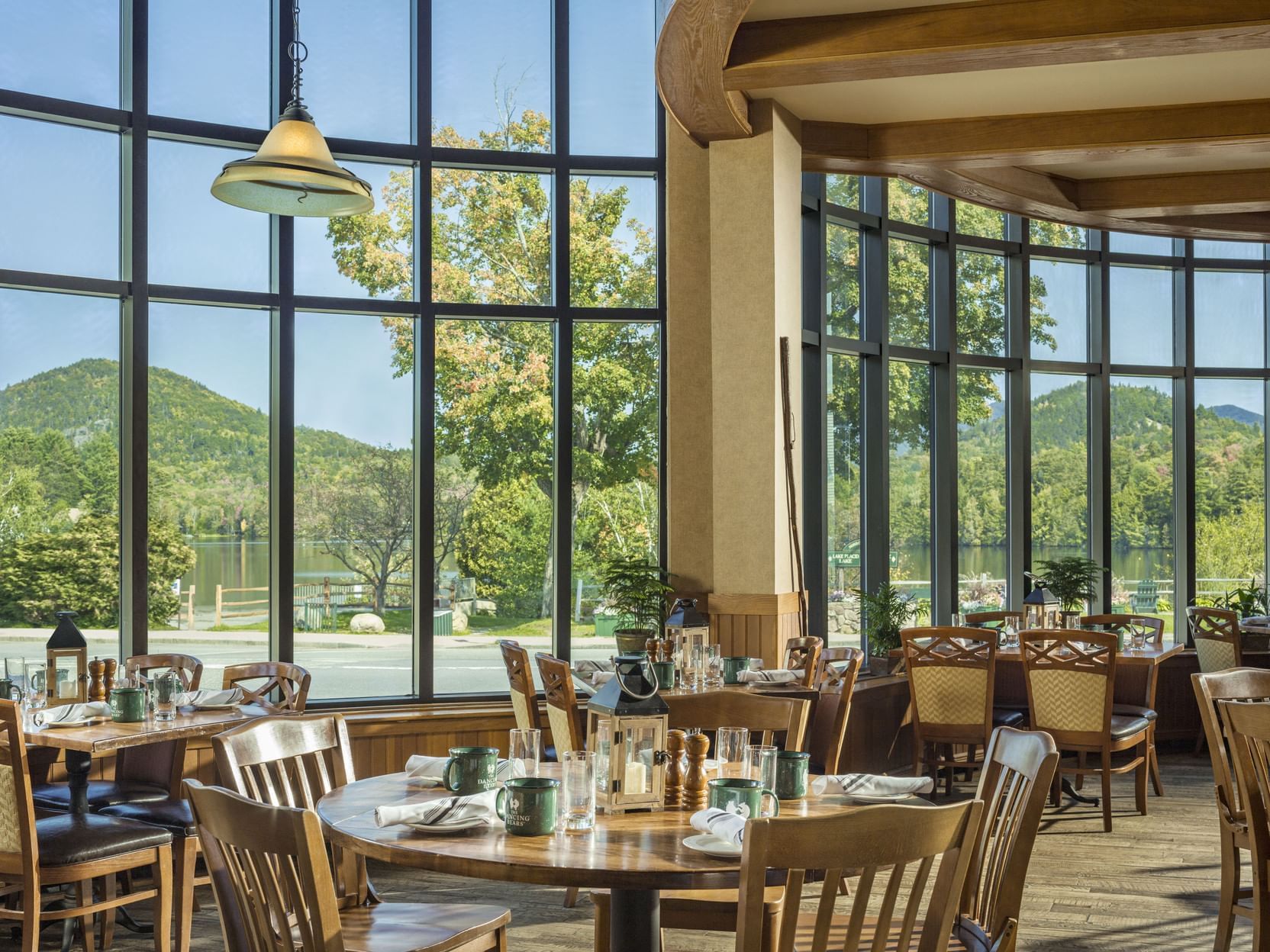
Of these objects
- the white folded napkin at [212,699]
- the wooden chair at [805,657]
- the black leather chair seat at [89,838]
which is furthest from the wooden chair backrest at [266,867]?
the wooden chair at [805,657]

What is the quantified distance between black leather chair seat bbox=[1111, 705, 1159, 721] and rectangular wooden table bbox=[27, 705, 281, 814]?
15.5ft

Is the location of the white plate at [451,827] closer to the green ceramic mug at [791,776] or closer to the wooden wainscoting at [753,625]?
the green ceramic mug at [791,776]

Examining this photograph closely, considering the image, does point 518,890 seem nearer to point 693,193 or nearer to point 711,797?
point 711,797

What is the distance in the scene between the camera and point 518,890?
5.11 metres

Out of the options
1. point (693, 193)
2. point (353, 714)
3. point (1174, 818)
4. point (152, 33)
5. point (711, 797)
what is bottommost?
point (1174, 818)

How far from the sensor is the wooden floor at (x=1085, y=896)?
4.46 m

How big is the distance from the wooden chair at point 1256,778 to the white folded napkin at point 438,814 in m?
2.23

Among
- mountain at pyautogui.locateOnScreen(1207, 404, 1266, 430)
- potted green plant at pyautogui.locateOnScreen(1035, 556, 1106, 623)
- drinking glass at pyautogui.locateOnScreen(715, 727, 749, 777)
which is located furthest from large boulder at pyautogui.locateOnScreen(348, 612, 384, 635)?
mountain at pyautogui.locateOnScreen(1207, 404, 1266, 430)

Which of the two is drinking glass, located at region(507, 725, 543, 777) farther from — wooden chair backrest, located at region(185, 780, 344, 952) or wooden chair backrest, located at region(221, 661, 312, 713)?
wooden chair backrest, located at region(221, 661, 312, 713)

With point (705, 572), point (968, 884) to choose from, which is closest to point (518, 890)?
point (705, 572)

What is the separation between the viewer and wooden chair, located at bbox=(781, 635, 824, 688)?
5414 mm

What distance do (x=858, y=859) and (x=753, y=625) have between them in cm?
446

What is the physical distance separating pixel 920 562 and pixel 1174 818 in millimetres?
2489

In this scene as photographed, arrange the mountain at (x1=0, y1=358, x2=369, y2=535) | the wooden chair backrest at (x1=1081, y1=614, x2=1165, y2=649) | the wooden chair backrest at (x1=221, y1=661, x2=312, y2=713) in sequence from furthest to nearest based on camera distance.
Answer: the wooden chair backrest at (x1=1081, y1=614, x2=1165, y2=649)
the mountain at (x1=0, y1=358, x2=369, y2=535)
the wooden chair backrest at (x1=221, y1=661, x2=312, y2=713)
